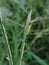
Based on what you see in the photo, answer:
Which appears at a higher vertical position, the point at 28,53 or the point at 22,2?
A: the point at 22,2

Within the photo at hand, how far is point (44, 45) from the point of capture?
1.53 m

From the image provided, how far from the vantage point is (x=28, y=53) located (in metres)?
1.31

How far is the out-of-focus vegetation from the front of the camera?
4.16ft

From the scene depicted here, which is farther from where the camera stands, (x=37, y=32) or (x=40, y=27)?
(x=40, y=27)

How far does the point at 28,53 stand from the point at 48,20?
0.41m

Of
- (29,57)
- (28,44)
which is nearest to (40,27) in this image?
(28,44)

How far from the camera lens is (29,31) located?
4.37ft

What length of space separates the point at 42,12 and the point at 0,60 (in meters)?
0.68

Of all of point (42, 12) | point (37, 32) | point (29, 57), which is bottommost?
point (29, 57)

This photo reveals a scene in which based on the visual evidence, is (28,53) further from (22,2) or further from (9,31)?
(22,2)

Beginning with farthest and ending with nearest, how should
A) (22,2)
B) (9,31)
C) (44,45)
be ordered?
1. (22,2)
2. (44,45)
3. (9,31)

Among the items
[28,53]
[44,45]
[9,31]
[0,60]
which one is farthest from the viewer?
[44,45]

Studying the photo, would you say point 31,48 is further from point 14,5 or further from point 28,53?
point 14,5

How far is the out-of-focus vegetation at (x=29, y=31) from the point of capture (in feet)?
4.16
